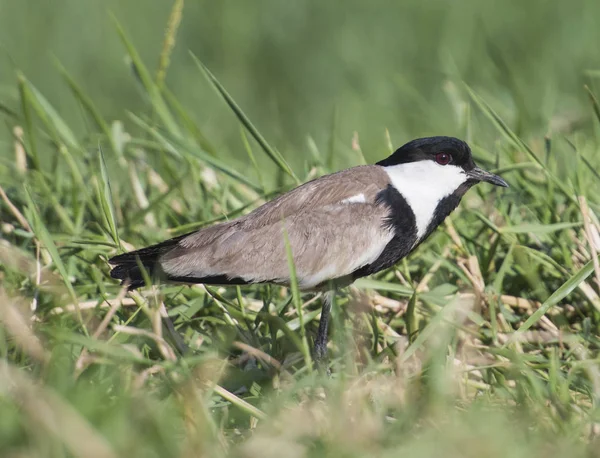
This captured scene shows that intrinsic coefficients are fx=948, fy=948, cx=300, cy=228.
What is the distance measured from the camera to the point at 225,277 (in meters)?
3.36

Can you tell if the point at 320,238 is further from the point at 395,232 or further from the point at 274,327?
the point at 274,327

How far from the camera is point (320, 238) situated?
11.3ft

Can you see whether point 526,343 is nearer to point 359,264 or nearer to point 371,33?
point 359,264

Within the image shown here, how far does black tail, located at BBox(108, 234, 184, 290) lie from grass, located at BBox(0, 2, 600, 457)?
9 cm

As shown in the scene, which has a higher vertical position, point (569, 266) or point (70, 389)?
point (70, 389)

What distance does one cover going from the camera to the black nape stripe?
3.44 m

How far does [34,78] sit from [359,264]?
194 inches

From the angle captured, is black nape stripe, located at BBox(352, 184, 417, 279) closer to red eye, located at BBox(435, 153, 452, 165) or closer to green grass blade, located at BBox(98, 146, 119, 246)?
red eye, located at BBox(435, 153, 452, 165)

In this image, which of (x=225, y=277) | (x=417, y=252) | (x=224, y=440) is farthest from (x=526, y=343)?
(x=224, y=440)

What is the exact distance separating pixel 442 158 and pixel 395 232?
1.39 feet

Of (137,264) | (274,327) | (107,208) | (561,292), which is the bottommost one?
(561,292)

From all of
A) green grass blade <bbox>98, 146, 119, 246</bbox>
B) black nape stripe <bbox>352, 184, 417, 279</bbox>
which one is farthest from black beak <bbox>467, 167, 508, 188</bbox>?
green grass blade <bbox>98, 146, 119, 246</bbox>

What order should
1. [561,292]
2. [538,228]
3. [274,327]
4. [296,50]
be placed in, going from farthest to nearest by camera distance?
[296,50], [538,228], [274,327], [561,292]

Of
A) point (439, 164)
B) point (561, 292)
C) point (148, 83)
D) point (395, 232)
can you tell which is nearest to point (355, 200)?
point (395, 232)
